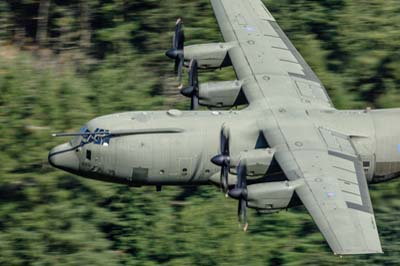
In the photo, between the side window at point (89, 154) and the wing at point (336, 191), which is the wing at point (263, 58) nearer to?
the wing at point (336, 191)

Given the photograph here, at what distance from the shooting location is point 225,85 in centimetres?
4041

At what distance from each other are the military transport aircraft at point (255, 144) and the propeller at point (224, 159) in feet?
0.11

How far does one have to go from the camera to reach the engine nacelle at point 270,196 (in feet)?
113

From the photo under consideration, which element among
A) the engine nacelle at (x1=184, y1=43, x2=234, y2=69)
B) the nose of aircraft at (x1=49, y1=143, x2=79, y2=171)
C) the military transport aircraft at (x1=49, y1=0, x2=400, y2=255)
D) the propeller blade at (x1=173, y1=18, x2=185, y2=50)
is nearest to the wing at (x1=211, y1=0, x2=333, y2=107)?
Answer: the military transport aircraft at (x1=49, y1=0, x2=400, y2=255)

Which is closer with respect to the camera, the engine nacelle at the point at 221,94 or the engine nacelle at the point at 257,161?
the engine nacelle at the point at 257,161

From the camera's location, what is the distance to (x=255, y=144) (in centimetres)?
3819

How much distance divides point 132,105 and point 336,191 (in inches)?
540

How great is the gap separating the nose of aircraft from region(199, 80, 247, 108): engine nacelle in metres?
5.31

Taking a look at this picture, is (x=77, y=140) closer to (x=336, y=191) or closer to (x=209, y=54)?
(x=209, y=54)

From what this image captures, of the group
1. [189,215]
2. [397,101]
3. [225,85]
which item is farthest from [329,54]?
[189,215]

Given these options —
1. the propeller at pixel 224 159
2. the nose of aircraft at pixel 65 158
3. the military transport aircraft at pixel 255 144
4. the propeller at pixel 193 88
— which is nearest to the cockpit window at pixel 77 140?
the military transport aircraft at pixel 255 144

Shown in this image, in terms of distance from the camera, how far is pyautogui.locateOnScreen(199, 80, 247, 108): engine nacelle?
131 feet

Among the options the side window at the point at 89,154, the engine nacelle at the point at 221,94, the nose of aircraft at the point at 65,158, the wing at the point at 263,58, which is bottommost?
the nose of aircraft at the point at 65,158

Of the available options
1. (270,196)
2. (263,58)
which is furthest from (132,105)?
(270,196)
